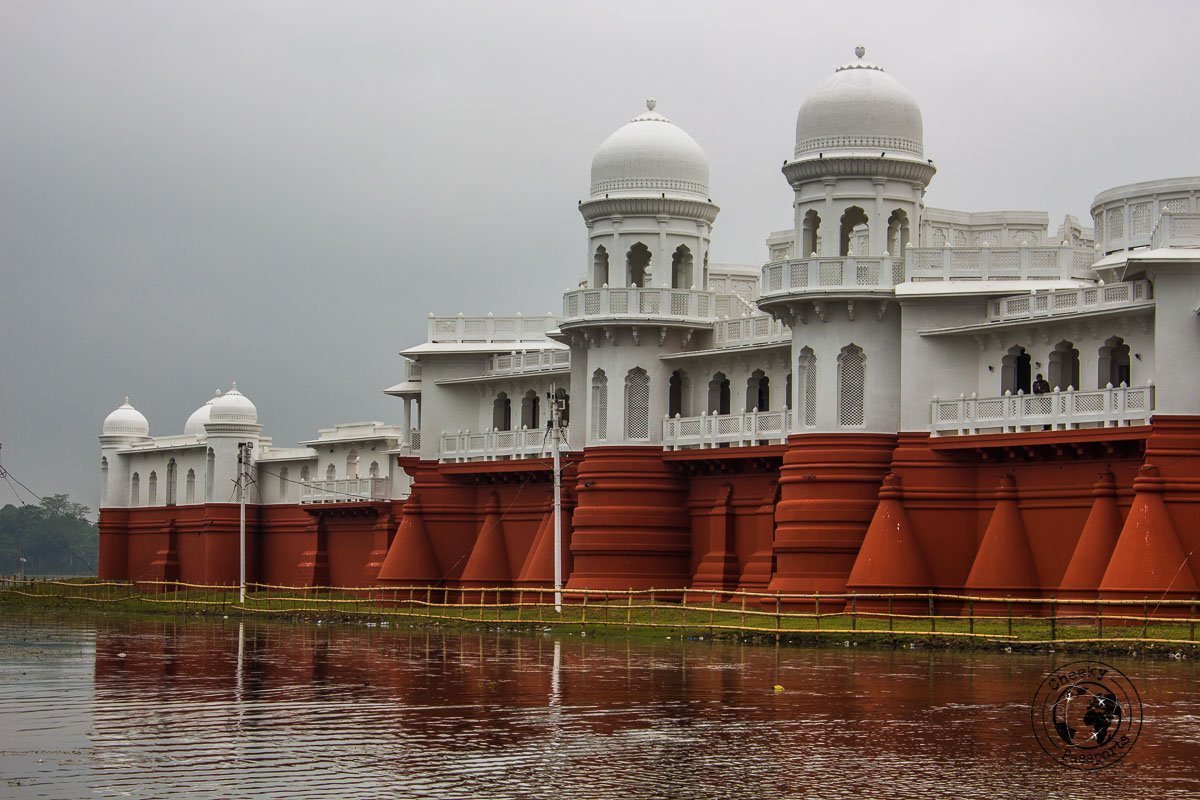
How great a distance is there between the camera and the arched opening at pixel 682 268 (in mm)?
55688

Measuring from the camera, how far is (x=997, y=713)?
2566 cm

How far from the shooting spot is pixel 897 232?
48.3 metres

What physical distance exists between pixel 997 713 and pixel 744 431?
25986 mm

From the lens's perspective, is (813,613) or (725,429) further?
(725,429)

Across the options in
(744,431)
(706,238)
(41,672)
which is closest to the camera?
(41,672)

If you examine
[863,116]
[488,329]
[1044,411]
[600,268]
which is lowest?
[1044,411]

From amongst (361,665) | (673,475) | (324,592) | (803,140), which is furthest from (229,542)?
(361,665)

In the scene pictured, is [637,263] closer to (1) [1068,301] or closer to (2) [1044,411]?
(1) [1068,301]

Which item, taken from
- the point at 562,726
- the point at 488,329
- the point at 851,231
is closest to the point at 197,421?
the point at 488,329

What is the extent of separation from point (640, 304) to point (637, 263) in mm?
2329

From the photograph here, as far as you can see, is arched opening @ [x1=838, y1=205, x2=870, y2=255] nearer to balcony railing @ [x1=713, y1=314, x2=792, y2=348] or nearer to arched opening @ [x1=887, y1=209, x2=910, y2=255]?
arched opening @ [x1=887, y1=209, x2=910, y2=255]

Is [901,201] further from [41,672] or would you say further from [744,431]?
[41,672]

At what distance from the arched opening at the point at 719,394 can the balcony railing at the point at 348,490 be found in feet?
64.1

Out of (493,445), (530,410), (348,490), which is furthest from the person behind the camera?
(348,490)
